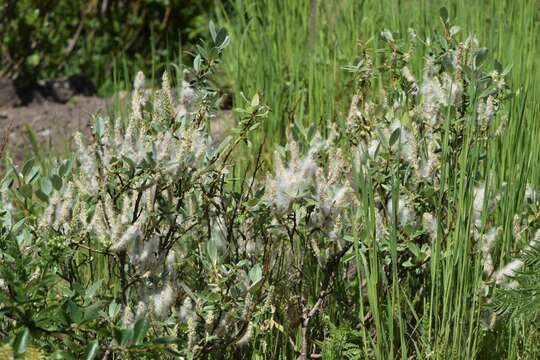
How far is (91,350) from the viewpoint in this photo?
163cm

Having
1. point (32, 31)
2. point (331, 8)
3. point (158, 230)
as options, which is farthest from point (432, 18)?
point (32, 31)

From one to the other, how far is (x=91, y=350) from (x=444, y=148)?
2.72ft

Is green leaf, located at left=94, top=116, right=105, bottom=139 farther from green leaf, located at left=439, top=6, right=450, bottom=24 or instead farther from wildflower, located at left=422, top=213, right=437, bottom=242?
green leaf, located at left=439, top=6, right=450, bottom=24

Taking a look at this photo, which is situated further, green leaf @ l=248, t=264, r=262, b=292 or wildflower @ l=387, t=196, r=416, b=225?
wildflower @ l=387, t=196, r=416, b=225

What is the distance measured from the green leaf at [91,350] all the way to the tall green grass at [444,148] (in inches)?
22.1

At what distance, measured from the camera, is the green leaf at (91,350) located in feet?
5.34

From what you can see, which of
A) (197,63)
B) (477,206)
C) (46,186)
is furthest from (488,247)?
(46,186)

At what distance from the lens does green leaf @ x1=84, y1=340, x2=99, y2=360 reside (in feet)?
5.34

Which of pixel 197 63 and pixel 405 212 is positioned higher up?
pixel 197 63

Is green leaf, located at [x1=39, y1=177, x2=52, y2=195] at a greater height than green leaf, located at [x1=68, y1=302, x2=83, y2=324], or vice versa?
green leaf, located at [x1=39, y1=177, x2=52, y2=195]

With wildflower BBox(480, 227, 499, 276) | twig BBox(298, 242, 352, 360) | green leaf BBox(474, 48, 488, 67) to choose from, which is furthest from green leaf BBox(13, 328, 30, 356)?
green leaf BBox(474, 48, 488, 67)

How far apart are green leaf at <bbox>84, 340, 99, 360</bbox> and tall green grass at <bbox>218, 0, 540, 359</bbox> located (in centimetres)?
56

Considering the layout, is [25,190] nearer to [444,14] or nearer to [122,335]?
[122,335]

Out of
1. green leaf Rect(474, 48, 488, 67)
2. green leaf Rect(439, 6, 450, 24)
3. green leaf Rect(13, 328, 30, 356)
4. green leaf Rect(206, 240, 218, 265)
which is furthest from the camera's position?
green leaf Rect(439, 6, 450, 24)
